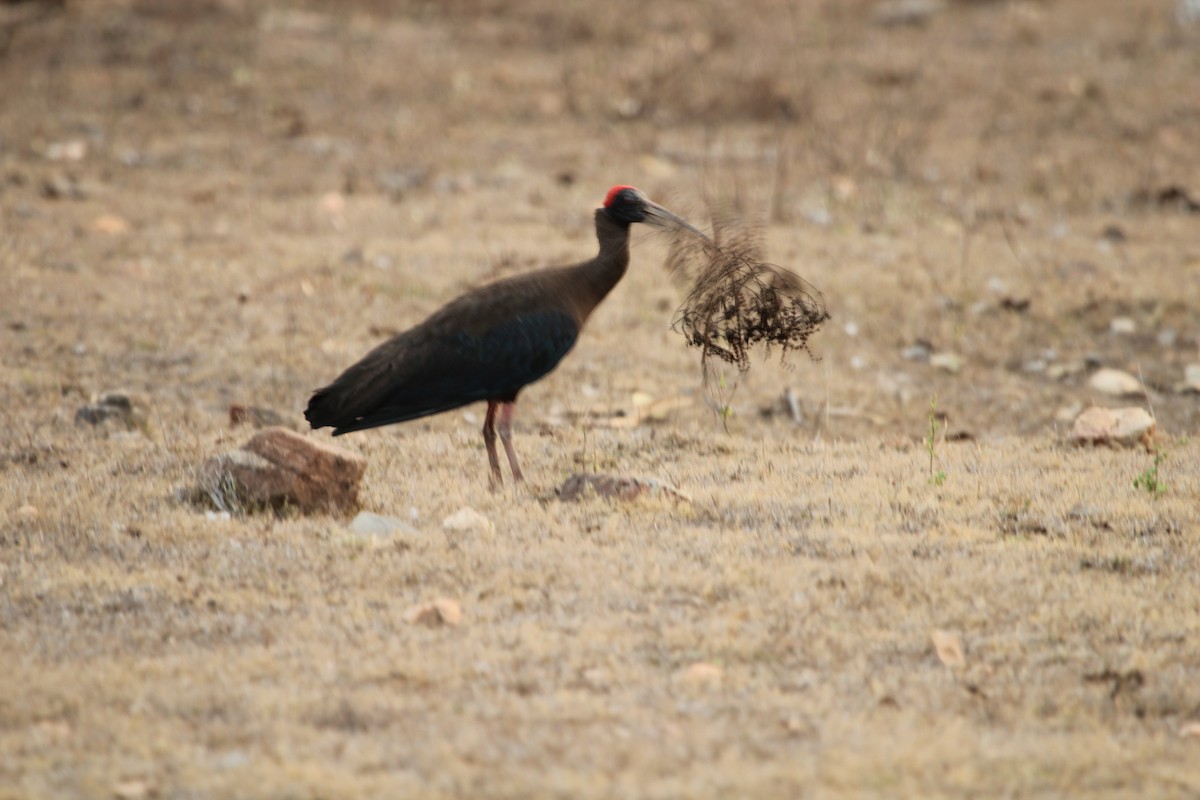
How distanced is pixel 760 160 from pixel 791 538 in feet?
28.6

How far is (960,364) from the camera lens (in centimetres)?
925

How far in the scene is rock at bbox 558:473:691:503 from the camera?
228 inches

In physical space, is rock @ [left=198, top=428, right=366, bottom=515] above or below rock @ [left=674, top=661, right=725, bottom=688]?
above

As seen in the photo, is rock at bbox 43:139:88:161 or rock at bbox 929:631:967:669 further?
rock at bbox 43:139:88:161

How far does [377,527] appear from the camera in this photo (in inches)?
214

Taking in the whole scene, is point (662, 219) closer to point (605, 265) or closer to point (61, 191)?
point (605, 265)

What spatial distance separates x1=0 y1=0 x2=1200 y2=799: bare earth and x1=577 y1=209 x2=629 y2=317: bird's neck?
802 millimetres

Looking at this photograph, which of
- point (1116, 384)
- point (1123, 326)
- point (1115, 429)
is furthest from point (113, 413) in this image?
point (1123, 326)

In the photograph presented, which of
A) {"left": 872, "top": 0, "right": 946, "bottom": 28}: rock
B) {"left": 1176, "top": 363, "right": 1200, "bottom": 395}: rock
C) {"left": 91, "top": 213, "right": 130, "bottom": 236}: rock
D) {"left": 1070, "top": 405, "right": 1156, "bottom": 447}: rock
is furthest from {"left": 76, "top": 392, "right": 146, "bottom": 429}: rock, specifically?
{"left": 872, "top": 0, "right": 946, "bottom": 28}: rock

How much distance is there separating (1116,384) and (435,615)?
18.7ft

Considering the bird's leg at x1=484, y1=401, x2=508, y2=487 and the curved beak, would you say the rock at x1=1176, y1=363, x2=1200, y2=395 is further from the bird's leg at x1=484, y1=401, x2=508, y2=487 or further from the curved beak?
the bird's leg at x1=484, y1=401, x2=508, y2=487

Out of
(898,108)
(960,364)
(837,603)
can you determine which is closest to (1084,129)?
(898,108)

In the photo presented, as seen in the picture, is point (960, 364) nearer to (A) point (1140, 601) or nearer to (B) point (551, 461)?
(B) point (551, 461)

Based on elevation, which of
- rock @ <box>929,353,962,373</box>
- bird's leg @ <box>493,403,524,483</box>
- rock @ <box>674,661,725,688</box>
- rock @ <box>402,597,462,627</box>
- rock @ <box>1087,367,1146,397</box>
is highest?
rock @ <box>929,353,962,373</box>
